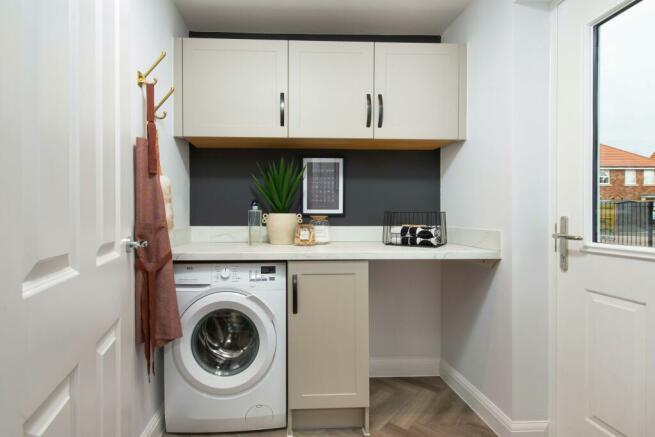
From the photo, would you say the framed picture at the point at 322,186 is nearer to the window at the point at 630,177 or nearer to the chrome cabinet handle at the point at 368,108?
the chrome cabinet handle at the point at 368,108

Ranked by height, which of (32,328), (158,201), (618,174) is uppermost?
(618,174)

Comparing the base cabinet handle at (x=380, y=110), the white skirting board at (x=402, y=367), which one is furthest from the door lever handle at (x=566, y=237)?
the white skirting board at (x=402, y=367)

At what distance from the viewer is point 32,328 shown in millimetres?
639

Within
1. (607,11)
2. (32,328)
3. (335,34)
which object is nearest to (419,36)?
(335,34)

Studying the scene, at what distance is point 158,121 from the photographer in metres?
2.00

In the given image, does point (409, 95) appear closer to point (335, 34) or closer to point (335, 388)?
point (335, 34)

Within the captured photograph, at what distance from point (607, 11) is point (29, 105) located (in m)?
1.90

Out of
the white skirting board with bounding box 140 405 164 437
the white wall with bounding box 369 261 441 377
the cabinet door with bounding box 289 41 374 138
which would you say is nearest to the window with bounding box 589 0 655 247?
the cabinet door with bounding box 289 41 374 138

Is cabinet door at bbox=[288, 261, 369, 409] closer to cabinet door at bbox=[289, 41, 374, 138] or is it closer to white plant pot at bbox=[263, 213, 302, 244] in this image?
white plant pot at bbox=[263, 213, 302, 244]

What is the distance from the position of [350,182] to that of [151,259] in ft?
4.84

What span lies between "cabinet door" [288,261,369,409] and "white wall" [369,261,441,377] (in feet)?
2.38

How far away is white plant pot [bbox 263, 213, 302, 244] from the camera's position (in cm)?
241

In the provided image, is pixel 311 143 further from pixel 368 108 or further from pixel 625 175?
pixel 625 175

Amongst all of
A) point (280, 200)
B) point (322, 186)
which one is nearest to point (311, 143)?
point (322, 186)
